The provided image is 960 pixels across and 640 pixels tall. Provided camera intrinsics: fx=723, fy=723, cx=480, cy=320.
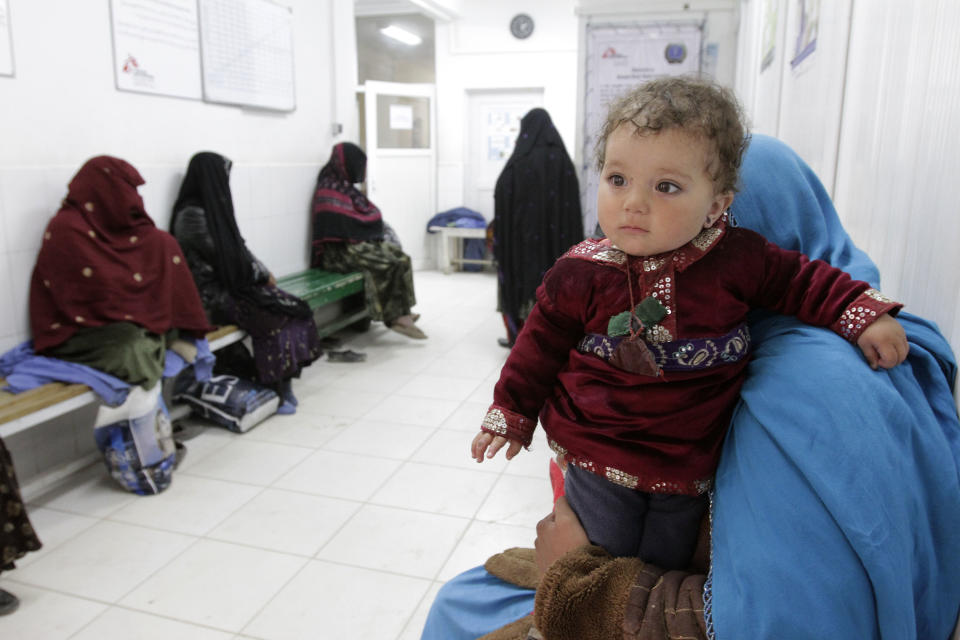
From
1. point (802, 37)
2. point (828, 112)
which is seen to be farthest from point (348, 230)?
point (828, 112)

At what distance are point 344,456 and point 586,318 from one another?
250cm

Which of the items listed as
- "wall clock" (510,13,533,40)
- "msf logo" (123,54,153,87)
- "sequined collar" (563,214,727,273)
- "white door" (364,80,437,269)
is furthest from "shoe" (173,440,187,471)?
"wall clock" (510,13,533,40)

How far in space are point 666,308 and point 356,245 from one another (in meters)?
4.45

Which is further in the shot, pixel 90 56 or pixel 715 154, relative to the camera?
pixel 90 56

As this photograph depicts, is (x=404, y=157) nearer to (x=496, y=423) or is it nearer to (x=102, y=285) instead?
(x=102, y=285)

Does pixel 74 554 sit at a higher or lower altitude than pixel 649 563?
lower

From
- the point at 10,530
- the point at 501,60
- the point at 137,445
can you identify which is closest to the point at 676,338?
the point at 10,530

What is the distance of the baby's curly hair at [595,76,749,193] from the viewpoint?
1013mm

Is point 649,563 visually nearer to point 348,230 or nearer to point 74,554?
point 74,554

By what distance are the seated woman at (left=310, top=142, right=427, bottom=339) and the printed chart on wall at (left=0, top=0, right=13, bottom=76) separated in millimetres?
2481

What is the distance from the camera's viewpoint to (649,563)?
108 cm

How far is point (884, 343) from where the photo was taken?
3.05 ft

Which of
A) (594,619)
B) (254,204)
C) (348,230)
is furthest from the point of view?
(348,230)

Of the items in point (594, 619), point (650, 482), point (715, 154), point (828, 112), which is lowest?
point (594, 619)
